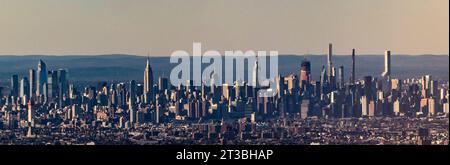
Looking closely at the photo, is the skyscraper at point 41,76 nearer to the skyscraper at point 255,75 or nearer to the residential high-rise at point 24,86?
the residential high-rise at point 24,86

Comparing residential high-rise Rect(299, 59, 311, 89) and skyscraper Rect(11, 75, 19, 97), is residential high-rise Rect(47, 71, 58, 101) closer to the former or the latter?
skyscraper Rect(11, 75, 19, 97)

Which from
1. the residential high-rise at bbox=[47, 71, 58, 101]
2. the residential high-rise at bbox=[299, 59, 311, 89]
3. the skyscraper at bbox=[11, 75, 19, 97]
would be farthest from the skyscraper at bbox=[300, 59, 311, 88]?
the skyscraper at bbox=[11, 75, 19, 97]

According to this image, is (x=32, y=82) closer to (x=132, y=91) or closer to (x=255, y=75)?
(x=132, y=91)

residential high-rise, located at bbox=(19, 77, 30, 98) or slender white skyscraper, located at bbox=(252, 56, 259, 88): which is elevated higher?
slender white skyscraper, located at bbox=(252, 56, 259, 88)

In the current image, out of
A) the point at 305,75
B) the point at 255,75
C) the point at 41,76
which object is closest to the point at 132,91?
the point at 41,76

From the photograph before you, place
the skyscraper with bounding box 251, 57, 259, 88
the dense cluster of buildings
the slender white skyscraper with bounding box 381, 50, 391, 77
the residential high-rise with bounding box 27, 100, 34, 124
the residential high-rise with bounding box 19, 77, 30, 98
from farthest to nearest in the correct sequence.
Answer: the residential high-rise with bounding box 19, 77, 30, 98 < the slender white skyscraper with bounding box 381, 50, 391, 77 < the residential high-rise with bounding box 27, 100, 34, 124 < the skyscraper with bounding box 251, 57, 259, 88 < the dense cluster of buildings

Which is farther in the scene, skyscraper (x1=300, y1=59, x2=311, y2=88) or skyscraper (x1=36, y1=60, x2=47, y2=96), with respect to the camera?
skyscraper (x1=300, y1=59, x2=311, y2=88)
